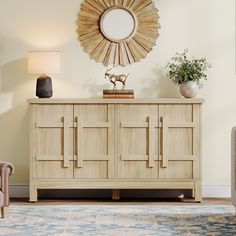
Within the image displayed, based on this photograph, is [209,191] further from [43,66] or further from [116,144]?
[43,66]

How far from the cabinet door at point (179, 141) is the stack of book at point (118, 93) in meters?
0.32

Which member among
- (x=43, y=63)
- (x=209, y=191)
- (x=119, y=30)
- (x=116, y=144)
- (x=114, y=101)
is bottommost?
(x=209, y=191)

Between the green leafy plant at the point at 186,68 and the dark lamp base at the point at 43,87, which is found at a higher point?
the green leafy plant at the point at 186,68

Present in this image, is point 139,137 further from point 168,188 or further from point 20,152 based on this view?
point 20,152

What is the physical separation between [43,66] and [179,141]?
1.43m

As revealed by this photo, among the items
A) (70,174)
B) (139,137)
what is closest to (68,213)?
(70,174)

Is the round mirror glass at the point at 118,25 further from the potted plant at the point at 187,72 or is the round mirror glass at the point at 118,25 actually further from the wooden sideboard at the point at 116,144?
the wooden sideboard at the point at 116,144

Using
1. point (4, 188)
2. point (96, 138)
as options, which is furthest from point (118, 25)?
point (4, 188)

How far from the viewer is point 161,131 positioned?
238 inches

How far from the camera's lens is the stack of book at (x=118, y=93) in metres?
6.11

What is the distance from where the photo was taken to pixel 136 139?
238 inches

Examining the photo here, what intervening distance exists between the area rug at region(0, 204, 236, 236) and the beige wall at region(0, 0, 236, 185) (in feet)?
2.95

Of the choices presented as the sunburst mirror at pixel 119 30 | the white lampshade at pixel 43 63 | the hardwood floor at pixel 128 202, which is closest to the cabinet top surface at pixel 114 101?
the white lampshade at pixel 43 63

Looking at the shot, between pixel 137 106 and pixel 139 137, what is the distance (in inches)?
11.2
